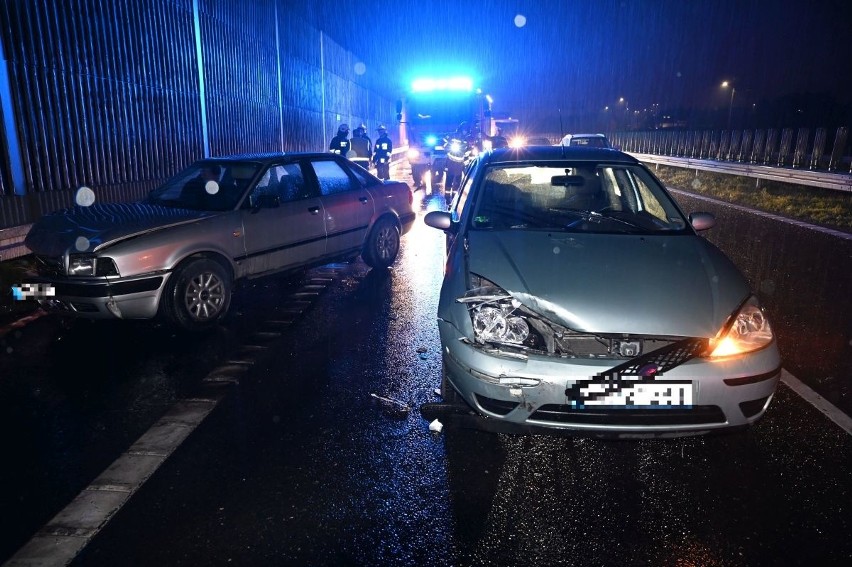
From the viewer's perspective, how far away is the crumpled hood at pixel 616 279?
3.03 m

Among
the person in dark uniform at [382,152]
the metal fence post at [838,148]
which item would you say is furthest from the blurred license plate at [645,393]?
the metal fence post at [838,148]

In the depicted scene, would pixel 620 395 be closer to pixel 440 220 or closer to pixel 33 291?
pixel 440 220

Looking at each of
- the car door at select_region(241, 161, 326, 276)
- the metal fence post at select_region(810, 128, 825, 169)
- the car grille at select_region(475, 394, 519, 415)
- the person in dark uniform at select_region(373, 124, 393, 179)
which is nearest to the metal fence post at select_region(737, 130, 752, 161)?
the metal fence post at select_region(810, 128, 825, 169)

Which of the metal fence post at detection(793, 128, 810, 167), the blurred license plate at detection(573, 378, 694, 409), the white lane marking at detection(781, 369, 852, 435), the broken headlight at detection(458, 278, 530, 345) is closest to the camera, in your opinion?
the blurred license plate at detection(573, 378, 694, 409)

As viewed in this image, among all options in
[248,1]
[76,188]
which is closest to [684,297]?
[76,188]

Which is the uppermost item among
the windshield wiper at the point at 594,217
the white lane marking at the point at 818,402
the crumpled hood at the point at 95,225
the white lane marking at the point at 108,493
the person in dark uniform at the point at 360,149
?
the person in dark uniform at the point at 360,149

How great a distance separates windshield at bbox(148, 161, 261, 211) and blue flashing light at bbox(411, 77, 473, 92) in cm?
1355

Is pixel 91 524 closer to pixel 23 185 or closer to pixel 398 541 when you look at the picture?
pixel 398 541

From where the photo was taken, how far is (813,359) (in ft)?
15.4

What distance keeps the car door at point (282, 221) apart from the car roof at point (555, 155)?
2457mm

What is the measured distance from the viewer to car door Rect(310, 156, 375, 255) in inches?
280

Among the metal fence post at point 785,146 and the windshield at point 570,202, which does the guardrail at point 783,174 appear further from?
the windshield at point 570,202

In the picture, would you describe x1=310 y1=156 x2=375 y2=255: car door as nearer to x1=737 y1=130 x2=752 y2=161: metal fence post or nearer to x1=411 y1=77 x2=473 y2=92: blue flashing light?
x1=411 y1=77 x2=473 y2=92: blue flashing light

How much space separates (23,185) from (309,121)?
17.8 metres
